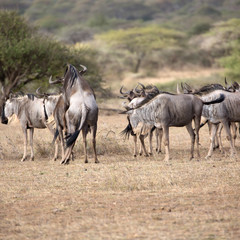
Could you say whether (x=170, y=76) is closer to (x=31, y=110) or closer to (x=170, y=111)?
(x=31, y=110)

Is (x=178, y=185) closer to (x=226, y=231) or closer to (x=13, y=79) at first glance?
(x=226, y=231)

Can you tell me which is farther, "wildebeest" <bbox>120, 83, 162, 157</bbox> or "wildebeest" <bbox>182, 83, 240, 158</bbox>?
"wildebeest" <bbox>182, 83, 240, 158</bbox>

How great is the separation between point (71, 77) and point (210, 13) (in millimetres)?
68209

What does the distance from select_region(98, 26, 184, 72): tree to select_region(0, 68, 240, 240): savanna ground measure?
118ft

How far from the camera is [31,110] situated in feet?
42.4

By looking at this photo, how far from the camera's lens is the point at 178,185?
846cm

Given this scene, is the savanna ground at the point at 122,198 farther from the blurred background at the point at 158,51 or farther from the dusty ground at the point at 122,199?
the blurred background at the point at 158,51

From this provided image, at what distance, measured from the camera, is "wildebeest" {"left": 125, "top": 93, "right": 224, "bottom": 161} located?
1135 cm

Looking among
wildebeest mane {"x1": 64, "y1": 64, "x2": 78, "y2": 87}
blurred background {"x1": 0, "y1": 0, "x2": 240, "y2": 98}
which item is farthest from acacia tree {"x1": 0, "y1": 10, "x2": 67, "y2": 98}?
wildebeest mane {"x1": 64, "y1": 64, "x2": 78, "y2": 87}

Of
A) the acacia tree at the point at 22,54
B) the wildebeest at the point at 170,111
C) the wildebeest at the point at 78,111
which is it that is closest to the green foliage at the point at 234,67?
the acacia tree at the point at 22,54

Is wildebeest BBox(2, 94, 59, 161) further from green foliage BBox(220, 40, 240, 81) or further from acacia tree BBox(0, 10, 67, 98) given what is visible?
green foliage BBox(220, 40, 240, 81)

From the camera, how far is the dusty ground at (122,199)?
6.10 metres

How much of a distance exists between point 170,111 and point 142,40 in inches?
1628

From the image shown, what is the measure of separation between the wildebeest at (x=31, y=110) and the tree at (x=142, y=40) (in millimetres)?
33199
